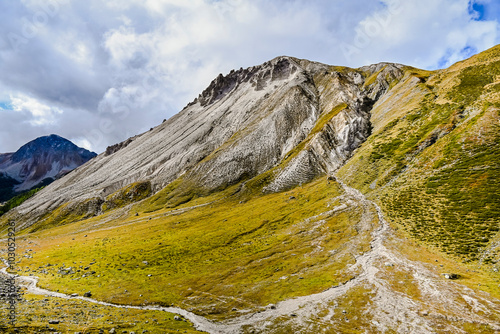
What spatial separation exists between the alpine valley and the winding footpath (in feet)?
0.80

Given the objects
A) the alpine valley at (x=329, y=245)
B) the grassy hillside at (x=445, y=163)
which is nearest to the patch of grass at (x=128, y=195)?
the alpine valley at (x=329, y=245)

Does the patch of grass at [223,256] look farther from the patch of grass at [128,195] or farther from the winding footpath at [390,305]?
the patch of grass at [128,195]

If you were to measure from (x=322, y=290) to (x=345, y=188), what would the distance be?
6067 cm

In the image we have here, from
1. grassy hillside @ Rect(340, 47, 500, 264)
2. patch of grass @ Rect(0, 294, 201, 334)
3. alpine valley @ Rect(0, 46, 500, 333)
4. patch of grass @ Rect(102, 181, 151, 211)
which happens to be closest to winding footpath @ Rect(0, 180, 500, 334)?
alpine valley @ Rect(0, 46, 500, 333)

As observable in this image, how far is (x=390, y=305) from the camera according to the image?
40844 millimetres

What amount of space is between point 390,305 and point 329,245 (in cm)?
2806

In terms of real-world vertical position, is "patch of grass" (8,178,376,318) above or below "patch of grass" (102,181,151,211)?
below

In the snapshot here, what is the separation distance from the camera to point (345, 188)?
338 ft

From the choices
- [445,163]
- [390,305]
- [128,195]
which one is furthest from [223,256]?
[128,195]

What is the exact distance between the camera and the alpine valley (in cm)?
4041

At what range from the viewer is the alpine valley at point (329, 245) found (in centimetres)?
4041

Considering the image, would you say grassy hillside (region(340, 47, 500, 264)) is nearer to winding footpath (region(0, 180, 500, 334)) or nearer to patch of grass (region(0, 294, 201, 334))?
winding footpath (region(0, 180, 500, 334))

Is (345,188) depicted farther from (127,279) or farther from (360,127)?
(127,279)

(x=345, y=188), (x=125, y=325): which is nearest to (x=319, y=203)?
(x=345, y=188)
